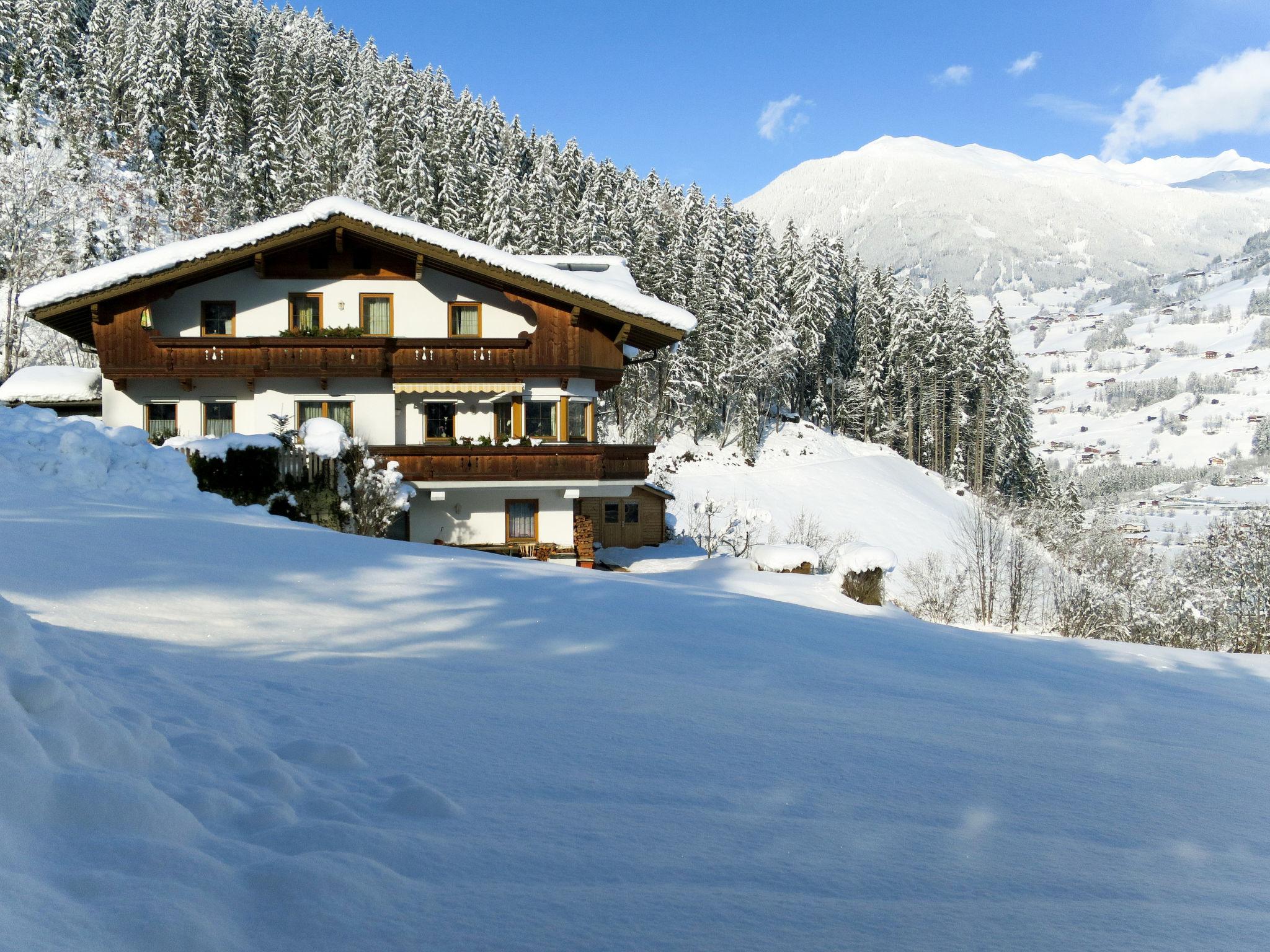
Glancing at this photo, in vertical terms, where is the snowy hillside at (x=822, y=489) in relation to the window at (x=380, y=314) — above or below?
below

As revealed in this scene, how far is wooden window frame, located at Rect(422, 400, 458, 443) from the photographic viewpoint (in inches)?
1011

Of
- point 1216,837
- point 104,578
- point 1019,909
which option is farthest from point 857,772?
point 104,578

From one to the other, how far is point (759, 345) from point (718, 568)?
37.8 meters

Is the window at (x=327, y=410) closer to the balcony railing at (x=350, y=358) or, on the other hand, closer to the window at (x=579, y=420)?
the balcony railing at (x=350, y=358)

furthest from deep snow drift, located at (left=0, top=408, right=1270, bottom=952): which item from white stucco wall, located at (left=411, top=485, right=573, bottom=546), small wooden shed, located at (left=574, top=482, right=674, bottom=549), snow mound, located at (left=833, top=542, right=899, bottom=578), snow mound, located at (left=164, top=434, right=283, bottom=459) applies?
small wooden shed, located at (left=574, top=482, right=674, bottom=549)

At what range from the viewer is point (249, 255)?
24.0m

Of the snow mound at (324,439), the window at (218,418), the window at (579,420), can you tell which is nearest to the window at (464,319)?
the window at (579,420)

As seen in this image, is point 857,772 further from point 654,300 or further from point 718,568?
point 654,300

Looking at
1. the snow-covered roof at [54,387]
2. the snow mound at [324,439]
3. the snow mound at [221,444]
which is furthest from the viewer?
the snow-covered roof at [54,387]

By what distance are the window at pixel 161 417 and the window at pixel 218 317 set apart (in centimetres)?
247

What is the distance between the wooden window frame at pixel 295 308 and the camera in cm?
2544

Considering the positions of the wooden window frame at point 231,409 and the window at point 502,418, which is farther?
the window at point 502,418

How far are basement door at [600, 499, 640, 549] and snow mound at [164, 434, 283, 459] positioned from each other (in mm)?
17936

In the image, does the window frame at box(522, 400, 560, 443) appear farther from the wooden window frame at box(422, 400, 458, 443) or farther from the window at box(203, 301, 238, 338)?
the window at box(203, 301, 238, 338)
